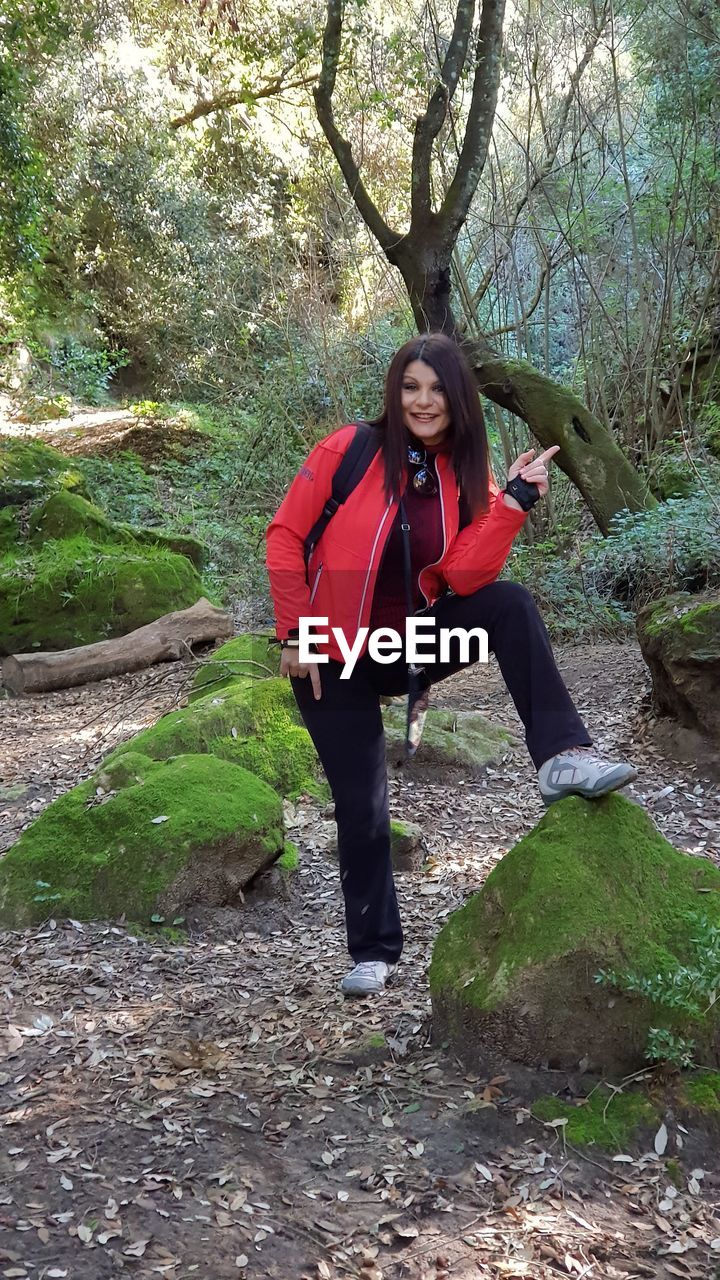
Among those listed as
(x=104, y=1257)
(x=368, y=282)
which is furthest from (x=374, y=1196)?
(x=368, y=282)

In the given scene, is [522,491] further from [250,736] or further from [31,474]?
[31,474]

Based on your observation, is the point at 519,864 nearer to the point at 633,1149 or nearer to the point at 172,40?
the point at 633,1149

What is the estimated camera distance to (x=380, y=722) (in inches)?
124

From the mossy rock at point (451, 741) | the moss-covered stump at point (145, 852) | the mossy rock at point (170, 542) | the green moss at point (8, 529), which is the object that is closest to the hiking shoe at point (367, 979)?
the moss-covered stump at point (145, 852)

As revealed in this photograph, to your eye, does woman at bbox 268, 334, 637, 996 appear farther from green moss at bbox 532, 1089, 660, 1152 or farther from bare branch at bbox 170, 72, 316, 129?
bare branch at bbox 170, 72, 316, 129

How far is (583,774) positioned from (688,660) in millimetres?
2673

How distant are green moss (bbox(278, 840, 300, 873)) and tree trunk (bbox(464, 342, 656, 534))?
448cm

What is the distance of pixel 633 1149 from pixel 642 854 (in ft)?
2.56

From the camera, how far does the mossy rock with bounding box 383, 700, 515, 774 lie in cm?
551

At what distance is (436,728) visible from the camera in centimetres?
575

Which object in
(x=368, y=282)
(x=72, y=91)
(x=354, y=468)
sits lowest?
(x=354, y=468)

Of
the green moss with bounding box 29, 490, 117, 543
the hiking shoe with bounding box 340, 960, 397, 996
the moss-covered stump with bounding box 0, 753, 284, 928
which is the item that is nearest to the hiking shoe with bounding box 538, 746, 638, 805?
the hiking shoe with bounding box 340, 960, 397, 996

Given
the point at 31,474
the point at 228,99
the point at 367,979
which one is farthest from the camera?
the point at 228,99

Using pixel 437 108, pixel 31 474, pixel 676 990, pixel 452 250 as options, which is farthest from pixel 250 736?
pixel 31 474
